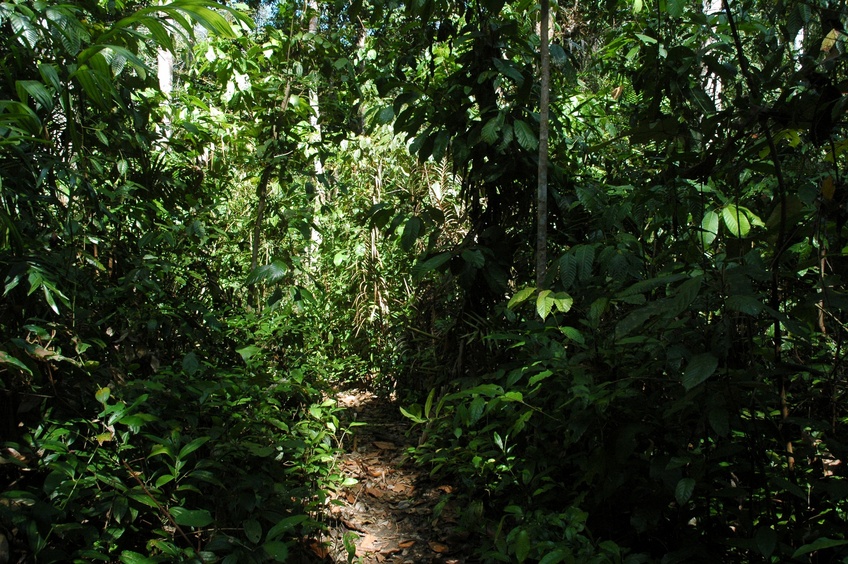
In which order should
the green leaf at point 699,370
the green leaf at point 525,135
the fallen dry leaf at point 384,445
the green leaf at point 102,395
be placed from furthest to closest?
the fallen dry leaf at point 384,445 < the green leaf at point 525,135 < the green leaf at point 102,395 < the green leaf at point 699,370

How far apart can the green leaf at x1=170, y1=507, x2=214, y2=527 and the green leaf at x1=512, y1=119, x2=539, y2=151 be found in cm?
207

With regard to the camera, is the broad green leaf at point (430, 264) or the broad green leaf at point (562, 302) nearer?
the broad green leaf at point (562, 302)

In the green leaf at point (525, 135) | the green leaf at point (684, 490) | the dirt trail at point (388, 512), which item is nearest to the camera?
the green leaf at point (684, 490)

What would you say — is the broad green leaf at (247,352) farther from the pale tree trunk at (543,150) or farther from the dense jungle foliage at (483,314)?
the pale tree trunk at (543,150)

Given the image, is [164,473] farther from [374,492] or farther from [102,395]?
[374,492]

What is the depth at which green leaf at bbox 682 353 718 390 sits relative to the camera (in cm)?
157

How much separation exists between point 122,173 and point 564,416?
2316mm

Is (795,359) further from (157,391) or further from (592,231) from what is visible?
(157,391)

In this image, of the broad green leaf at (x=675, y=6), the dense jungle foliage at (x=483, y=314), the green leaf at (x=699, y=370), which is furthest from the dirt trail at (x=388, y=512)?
the broad green leaf at (x=675, y=6)

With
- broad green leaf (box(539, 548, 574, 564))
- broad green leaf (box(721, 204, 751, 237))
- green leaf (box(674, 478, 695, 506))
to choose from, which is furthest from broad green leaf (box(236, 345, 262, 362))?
broad green leaf (box(721, 204, 751, 237))

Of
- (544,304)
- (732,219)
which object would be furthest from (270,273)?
(732,219)

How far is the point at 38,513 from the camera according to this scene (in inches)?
72.4

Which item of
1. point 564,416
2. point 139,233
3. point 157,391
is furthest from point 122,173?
point 564,416

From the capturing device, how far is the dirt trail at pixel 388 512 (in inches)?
108
